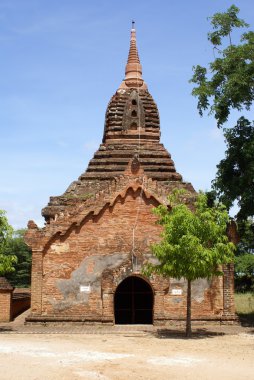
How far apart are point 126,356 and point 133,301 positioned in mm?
9416

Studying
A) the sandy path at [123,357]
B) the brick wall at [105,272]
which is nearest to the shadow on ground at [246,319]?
the brick wall at [105,272]

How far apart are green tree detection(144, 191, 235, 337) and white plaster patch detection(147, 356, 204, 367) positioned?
4.25m

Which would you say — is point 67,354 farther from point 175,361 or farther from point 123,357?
point 175,361

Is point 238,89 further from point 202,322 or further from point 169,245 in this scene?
point 202,322

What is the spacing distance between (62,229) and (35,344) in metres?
5.99

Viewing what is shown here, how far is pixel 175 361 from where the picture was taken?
13.3 meters

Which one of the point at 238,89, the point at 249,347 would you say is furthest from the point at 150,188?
the point at 249,347

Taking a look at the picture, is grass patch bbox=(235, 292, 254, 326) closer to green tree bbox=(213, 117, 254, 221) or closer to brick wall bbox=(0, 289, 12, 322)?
green tree bbox=(213, 117, 254, 221)

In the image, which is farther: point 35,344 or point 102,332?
point 102,332

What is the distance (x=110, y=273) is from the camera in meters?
21.3

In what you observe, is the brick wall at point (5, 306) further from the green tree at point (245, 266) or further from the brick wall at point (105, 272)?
the green tree at point (245, 266)

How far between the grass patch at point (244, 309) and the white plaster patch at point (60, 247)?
7.55 meters

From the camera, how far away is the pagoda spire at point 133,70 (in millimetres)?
31266

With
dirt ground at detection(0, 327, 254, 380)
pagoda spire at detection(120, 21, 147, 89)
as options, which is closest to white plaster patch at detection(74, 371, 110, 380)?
dirt ground at detection(0, 327, 254, 380)
